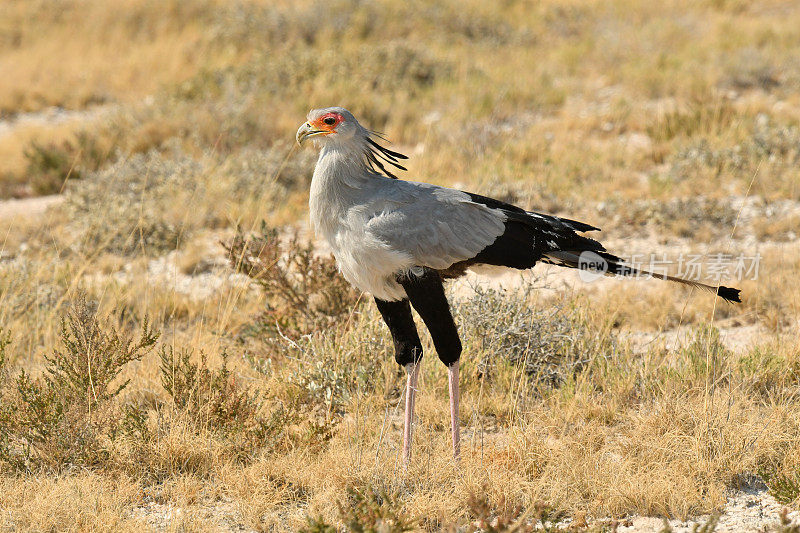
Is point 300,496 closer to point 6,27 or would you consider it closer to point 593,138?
point 593,138

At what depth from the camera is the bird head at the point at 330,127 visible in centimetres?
376

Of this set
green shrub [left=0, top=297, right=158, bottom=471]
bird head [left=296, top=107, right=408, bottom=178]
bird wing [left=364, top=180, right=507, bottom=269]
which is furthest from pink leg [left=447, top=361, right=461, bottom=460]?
green shrub [left=0, top=297, right=158, bottom=471]

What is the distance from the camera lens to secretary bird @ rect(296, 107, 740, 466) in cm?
362

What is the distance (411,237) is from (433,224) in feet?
0.49

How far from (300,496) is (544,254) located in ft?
5.75

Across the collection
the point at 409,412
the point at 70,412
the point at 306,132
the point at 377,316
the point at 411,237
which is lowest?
the point at 70,412

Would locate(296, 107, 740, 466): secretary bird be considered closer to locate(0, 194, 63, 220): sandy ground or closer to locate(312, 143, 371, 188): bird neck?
locate(312, 143, 371, 188): bird neck

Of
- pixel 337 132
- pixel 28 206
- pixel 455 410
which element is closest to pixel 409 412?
pixel 455 410

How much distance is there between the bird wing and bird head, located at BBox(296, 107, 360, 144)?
0.34m

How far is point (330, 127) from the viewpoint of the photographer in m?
3.77

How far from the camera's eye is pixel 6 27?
15.8m

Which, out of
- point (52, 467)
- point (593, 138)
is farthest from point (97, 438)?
point (593, 138)

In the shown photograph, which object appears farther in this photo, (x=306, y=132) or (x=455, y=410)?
(x=455, y=410)

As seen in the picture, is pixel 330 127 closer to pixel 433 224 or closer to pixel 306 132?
pixel 306 132
